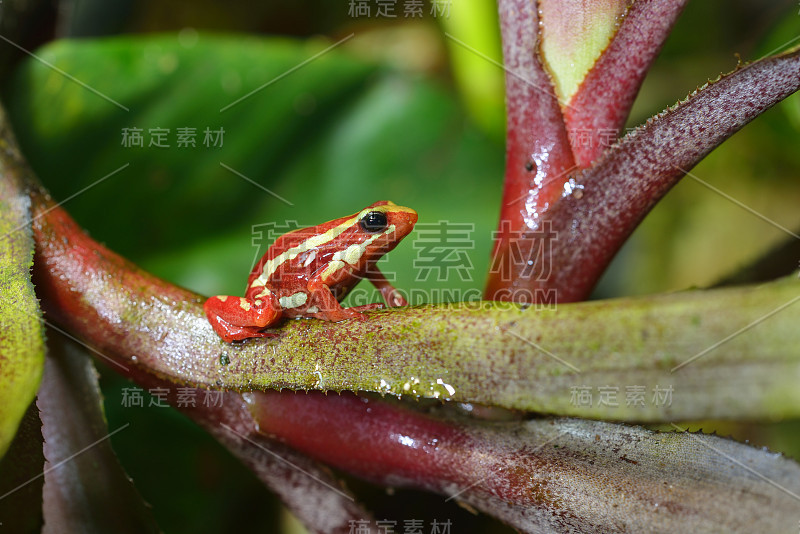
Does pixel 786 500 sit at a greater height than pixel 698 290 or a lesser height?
lesser

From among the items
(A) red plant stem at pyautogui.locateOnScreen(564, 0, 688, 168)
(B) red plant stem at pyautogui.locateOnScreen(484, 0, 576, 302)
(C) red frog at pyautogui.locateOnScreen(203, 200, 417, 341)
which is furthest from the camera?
(C) red frog at pyautogui.locateOnScreen(203, 200, 417, 341)

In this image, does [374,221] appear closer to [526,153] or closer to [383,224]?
[383,224]

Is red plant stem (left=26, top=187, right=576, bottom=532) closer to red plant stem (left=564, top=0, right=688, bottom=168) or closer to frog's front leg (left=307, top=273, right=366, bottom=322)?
frog's front leg (left=307, top=273, right=366, bottom=322)

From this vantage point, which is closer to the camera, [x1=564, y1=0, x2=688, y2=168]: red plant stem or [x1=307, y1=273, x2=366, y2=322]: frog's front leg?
[x1=564, y1=0, x2=688, y2=168]: red plant stem

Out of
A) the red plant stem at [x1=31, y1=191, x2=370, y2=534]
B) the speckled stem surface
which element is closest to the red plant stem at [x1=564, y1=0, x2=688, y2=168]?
the speckled stem surface

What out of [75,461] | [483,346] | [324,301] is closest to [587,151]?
[483,346]

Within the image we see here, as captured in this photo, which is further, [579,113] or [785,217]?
[785,217]

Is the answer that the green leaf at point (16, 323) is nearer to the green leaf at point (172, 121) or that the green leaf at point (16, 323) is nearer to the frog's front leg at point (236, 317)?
the frog's front leg at point (236, 317)

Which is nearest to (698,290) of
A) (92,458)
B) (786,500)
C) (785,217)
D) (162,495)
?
(786,500)

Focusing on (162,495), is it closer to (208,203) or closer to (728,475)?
(208,203)
